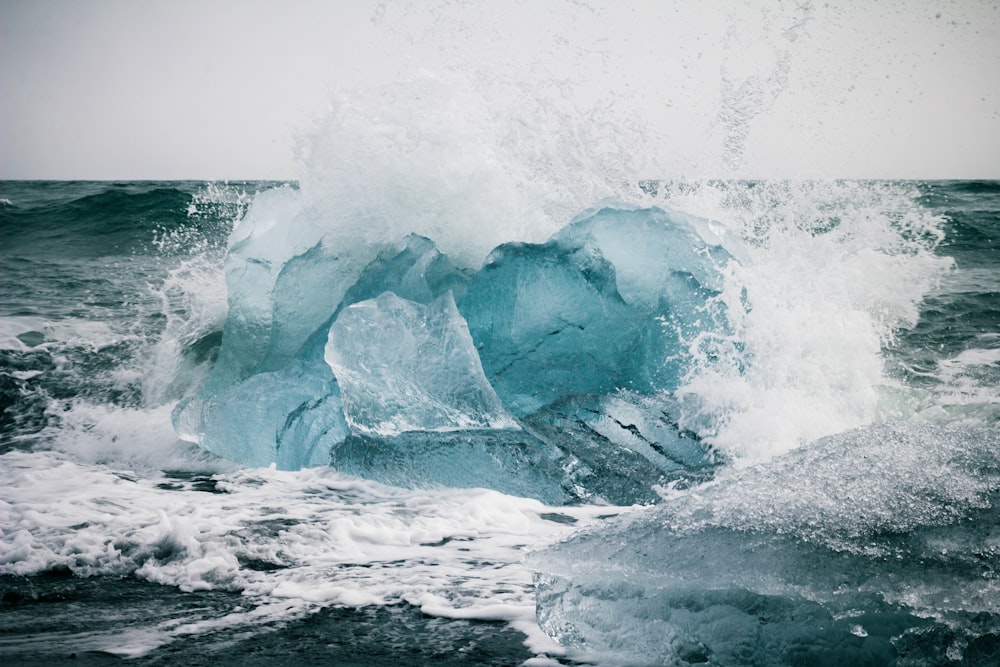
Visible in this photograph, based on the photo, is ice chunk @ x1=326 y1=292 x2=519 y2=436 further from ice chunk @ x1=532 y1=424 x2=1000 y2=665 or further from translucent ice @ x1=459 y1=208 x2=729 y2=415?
ice chunk @ x1=532 y1=424 x2=1000 y2=665

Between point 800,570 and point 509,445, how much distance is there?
179cm

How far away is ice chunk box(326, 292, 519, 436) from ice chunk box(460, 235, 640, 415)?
46cm

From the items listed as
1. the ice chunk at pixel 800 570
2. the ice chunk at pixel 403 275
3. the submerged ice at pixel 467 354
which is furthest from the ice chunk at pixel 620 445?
the ice chunk at pixel 800 570

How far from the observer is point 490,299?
14.2ft

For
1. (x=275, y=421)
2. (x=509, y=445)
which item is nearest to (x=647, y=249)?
(x=509, y=445)

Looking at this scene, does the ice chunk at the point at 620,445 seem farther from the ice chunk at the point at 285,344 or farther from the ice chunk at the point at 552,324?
the ice chunk at the point at 285,344

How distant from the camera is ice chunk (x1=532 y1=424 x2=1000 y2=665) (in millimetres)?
1890

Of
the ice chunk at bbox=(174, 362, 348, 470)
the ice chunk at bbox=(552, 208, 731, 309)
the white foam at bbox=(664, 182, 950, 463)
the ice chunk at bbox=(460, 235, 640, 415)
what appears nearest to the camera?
the ice chunk at bbox=(174, 362, 348, 470)

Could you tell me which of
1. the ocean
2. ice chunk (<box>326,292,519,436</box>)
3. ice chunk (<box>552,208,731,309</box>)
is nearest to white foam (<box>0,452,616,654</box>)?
the ocean

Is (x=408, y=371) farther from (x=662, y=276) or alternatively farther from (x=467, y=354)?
(x=662, y=276)

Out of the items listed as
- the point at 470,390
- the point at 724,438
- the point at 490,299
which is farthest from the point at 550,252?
the point at 724,438

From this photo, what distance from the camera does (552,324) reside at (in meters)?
4.29

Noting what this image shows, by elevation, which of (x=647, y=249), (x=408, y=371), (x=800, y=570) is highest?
(x=647, y=249)

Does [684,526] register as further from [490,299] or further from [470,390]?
[490,299]
